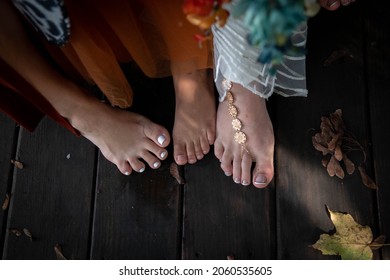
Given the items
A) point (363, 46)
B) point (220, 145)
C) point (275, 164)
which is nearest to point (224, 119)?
point (220, 145)

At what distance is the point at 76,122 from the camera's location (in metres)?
1.06

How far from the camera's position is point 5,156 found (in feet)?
3.85

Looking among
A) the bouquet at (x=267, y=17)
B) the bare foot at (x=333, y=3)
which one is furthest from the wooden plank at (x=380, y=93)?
the bouquet at (x=267, y=17)

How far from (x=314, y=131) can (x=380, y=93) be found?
20 centimetres

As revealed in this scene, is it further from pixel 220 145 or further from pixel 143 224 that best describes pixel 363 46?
pixel 143 224

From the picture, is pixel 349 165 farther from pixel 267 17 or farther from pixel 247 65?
pixel 267 17

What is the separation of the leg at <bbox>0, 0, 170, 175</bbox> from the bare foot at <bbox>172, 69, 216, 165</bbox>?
0.13ft

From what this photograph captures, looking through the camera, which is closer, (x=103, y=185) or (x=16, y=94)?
(x=16, y=94)

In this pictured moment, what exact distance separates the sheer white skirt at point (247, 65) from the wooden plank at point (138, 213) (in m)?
0.26

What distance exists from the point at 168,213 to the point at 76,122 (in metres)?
0.32

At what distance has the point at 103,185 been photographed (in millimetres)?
1140

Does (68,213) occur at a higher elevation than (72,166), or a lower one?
lower

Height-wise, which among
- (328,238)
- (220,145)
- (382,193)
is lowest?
(328,238)

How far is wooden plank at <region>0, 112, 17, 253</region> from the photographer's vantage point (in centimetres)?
113
